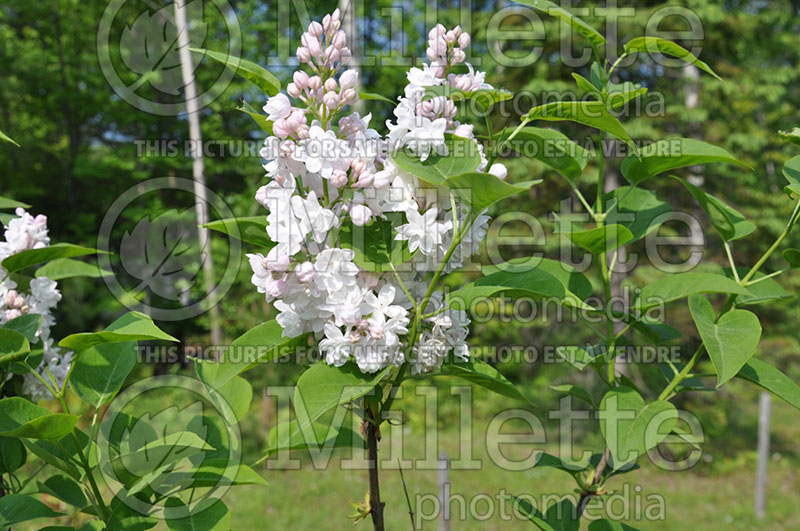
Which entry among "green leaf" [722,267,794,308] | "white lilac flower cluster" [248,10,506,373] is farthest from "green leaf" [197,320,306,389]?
"green leaf" [722,267,794,308]

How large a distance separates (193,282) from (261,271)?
22.1 ft

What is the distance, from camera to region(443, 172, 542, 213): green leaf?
2.31 ft

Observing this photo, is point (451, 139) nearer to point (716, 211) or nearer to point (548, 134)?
point (548, 134)

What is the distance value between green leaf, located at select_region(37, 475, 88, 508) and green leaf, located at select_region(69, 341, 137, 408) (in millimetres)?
149

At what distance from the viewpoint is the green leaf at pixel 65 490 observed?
1.02 metres

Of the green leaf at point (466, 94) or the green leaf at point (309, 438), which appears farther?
the green leaf at point (309, 438)

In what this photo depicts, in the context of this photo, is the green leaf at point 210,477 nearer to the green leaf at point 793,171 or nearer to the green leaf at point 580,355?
the green leaf at point 580,355

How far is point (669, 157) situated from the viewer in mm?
999

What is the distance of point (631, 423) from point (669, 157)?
411mm

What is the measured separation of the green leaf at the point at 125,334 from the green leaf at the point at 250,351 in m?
0.08

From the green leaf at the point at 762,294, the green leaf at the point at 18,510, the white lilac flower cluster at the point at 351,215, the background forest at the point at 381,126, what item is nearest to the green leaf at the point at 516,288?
the white lilac flower cluster at the point at 351,215

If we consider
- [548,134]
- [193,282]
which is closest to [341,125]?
[548,134]

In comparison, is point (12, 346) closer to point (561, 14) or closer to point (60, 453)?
point (60, 453)

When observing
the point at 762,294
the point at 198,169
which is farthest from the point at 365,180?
the point at 198,169
